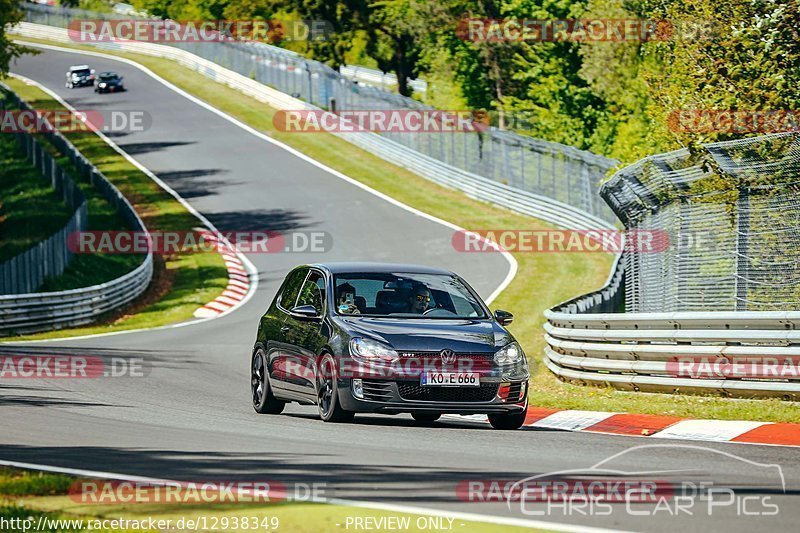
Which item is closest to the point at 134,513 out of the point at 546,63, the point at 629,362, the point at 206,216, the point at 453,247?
the point at 629,362

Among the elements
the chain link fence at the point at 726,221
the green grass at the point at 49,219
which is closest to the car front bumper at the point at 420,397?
the chain link fence at the point at 726,221

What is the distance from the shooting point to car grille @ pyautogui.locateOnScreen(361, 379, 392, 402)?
38.7ft

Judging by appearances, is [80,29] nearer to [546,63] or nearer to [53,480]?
[546,63]

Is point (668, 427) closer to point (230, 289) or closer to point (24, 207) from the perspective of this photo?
point (230, 289)

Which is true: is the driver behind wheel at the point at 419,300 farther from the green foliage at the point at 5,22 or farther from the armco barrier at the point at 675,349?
the green foliage at the point at 5,22

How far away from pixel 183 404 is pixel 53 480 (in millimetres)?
6129

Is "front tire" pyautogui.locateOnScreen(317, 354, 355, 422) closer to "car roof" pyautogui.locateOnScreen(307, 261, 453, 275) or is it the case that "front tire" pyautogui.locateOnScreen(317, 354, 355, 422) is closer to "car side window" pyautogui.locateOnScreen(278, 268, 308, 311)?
"car roof" pyautogui.locateOnScreen(307, 261, 453, 275)

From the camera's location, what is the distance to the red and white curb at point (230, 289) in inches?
1349
